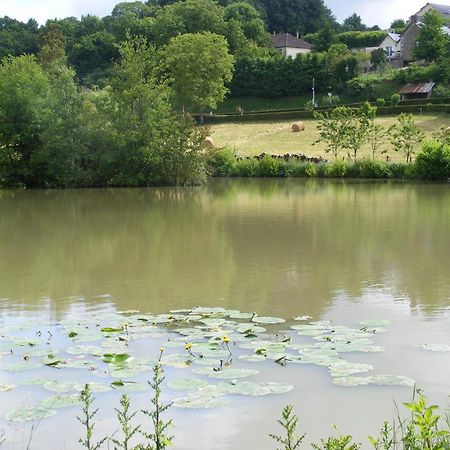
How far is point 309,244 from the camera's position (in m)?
16.8

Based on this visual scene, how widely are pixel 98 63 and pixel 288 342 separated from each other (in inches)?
3509

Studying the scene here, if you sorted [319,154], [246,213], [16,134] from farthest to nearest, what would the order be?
1. [319,154]
2. [16,134]
3. [246,213]

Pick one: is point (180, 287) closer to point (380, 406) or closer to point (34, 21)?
point (380, 406)

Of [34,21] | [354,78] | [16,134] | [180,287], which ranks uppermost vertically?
[34,21]

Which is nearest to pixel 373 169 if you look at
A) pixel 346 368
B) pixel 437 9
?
pixel 346 368

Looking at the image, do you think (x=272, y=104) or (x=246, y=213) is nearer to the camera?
(x=246, y=213)

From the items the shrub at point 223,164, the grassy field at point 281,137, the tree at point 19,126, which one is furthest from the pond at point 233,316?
the grassy field at point 281,137

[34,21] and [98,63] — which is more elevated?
[34,21]

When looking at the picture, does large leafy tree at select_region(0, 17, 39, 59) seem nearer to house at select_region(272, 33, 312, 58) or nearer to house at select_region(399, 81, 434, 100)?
house at select_region(272, 33, 312, 58)

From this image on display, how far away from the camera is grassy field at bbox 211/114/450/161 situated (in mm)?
43781

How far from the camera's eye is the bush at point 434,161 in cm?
3334

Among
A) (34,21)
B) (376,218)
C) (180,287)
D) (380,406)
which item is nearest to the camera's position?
(380,406)

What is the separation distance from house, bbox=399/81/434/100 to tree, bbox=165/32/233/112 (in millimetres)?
15457

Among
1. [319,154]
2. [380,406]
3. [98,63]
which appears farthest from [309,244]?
[98,63]
